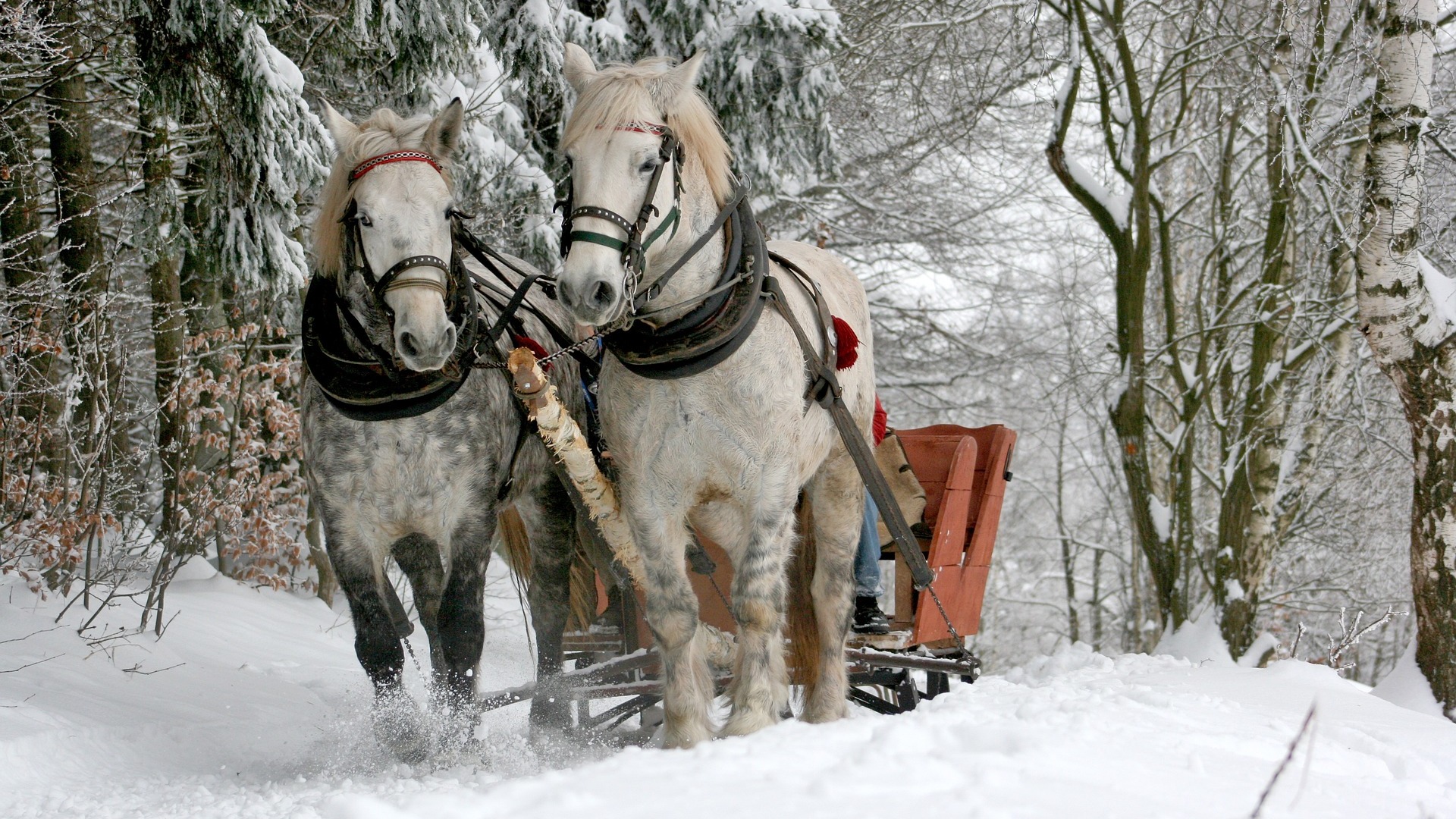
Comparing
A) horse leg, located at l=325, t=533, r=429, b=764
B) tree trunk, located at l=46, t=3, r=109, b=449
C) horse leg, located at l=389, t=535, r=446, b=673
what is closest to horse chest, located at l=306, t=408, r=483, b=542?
horse leg, located at l=325, t=533, r=429, b=764

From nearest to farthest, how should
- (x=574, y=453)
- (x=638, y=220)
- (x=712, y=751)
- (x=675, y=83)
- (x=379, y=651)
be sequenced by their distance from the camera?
(x=712, y=751) < (x=638, y=220) < (x=675, y=83) < (x=574, y=453) < (x=379, y=651)

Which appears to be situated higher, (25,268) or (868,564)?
(25,268)

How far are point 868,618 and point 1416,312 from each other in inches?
114

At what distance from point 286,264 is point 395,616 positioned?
2409mm

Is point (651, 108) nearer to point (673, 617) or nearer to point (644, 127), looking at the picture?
point (644, 127)

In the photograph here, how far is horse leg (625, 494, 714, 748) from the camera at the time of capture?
3.48 meters

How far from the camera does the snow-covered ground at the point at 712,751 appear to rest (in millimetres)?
2145

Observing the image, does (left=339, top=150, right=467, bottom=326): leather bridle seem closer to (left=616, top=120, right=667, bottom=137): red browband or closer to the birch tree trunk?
(left=616, top=120, right=667, bottom=137): red browband

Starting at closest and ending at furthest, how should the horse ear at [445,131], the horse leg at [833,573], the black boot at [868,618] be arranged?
1. the horse ear at [445,131]
2. the horse leg at [833,573]
3. the black boot at [868,618]

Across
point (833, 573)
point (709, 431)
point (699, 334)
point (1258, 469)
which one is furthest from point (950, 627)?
point (1258, 469)

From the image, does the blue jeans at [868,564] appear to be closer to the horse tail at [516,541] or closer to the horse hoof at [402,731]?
the horse tail at [516,541]

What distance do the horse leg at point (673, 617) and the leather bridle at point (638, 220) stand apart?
685 millimetres

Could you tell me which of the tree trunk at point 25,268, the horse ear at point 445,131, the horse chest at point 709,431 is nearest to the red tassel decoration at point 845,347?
the horse chest at point 709,431

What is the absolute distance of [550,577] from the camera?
14.9 feet
